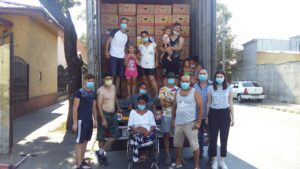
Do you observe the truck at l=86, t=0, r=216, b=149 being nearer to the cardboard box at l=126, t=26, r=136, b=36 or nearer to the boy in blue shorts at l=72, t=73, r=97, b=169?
the cardboard box at l=126, t=26, r=136, b=36

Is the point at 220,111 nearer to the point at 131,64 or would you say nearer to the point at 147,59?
the point at 147,59

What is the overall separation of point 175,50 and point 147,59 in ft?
2.30

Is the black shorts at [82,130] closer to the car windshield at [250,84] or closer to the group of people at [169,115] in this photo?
the group of people at [169,115]

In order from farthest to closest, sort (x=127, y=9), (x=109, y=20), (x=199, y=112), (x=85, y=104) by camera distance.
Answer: (x=127, y=9)
(x=109, y=20)
(x=85, y=104)
(x=199, y=112)

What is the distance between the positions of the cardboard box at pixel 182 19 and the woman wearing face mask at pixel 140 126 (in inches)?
101

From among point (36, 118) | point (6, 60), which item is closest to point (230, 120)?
point (6, 60)

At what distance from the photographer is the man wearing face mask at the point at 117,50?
703cm

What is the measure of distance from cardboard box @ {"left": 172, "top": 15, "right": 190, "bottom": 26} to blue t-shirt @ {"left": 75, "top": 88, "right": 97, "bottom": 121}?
3.04 meters

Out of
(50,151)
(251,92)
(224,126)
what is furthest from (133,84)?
(251,92)

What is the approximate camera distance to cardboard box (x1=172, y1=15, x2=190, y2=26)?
25.9 ft

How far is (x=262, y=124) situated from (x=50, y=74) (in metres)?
12.1

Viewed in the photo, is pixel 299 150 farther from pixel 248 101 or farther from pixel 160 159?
pixel 248 101

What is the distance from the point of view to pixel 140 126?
6039 millimetres

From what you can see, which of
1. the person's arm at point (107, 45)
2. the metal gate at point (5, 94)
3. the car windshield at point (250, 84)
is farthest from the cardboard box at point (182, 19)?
the car windshield at point (250, 84)
